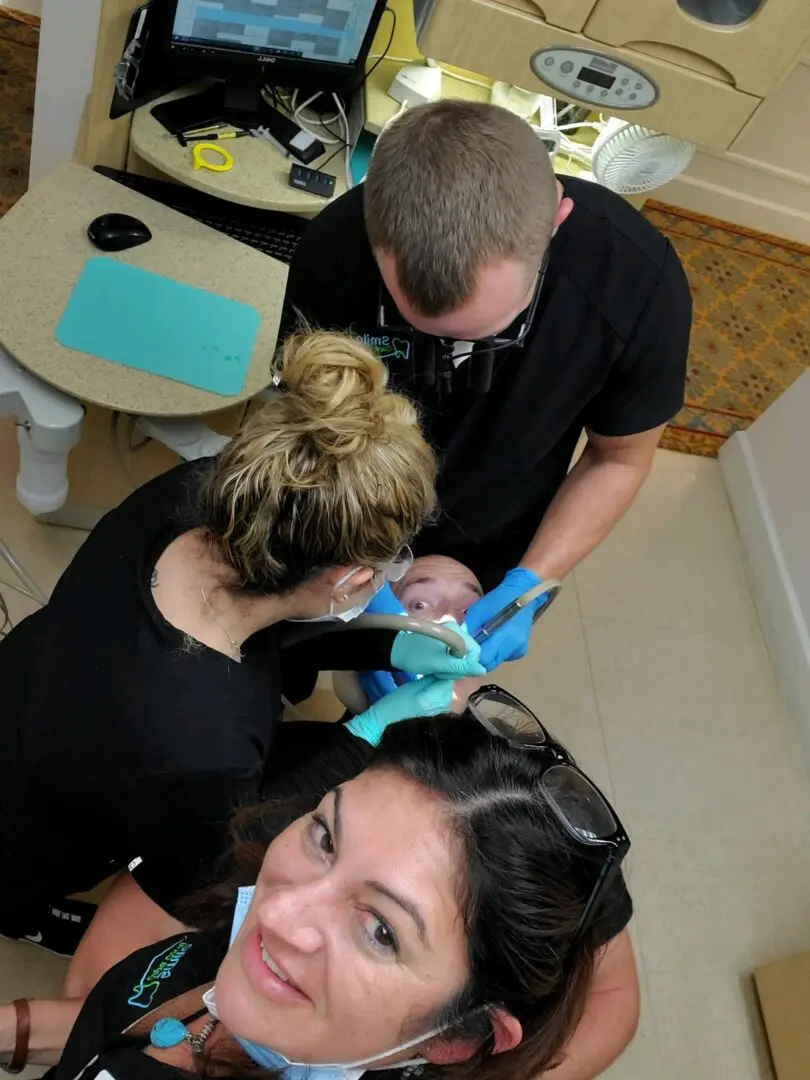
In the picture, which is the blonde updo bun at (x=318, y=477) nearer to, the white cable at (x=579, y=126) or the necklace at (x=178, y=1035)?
the necklace at (x=178, y=1035)

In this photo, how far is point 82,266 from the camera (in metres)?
1.79

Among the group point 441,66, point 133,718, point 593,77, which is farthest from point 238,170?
point 133,718

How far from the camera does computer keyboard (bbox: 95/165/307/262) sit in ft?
6.64

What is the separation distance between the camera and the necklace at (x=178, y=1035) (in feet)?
3.50

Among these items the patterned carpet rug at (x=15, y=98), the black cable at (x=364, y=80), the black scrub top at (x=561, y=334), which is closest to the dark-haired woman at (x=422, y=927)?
the black scrub top at (x=561, y=334)

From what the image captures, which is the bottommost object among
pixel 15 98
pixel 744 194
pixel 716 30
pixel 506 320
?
pixel 15 98

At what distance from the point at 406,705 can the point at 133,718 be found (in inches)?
20.8

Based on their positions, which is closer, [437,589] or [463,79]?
[437,589]

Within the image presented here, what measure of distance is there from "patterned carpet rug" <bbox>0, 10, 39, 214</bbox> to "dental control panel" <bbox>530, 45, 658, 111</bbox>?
1.70 metres

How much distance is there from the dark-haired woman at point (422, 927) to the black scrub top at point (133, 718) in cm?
21

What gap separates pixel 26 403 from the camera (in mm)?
1688

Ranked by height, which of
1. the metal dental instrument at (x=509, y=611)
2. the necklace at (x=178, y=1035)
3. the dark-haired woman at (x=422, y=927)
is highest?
the dark-haired woman at (x=422, y=927)

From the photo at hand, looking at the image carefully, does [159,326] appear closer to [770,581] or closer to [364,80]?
[364,80]

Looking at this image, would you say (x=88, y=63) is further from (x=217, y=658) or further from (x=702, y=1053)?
(x=702, y=1053)
